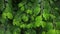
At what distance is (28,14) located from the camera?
1548mm

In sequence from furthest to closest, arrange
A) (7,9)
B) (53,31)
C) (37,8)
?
(7,9) → (37,8) → (53,31)

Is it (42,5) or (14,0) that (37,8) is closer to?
(42,5)

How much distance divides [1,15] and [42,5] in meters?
0.43

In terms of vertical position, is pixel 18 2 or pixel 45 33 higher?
pixel 18 2

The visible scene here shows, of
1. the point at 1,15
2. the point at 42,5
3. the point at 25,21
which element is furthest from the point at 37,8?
the point at 1,15

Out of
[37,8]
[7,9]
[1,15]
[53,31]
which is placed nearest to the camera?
[53,31]

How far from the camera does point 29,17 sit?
61.1 inches

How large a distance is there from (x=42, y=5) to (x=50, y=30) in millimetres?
223

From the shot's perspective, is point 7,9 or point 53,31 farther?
point 7,9

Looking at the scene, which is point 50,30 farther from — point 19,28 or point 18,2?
point 18,2

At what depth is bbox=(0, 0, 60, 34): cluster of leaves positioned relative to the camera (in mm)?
1408

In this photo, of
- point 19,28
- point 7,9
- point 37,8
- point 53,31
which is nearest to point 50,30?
point 53,31

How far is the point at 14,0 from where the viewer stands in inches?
68.2

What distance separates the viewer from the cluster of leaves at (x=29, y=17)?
1408mm
